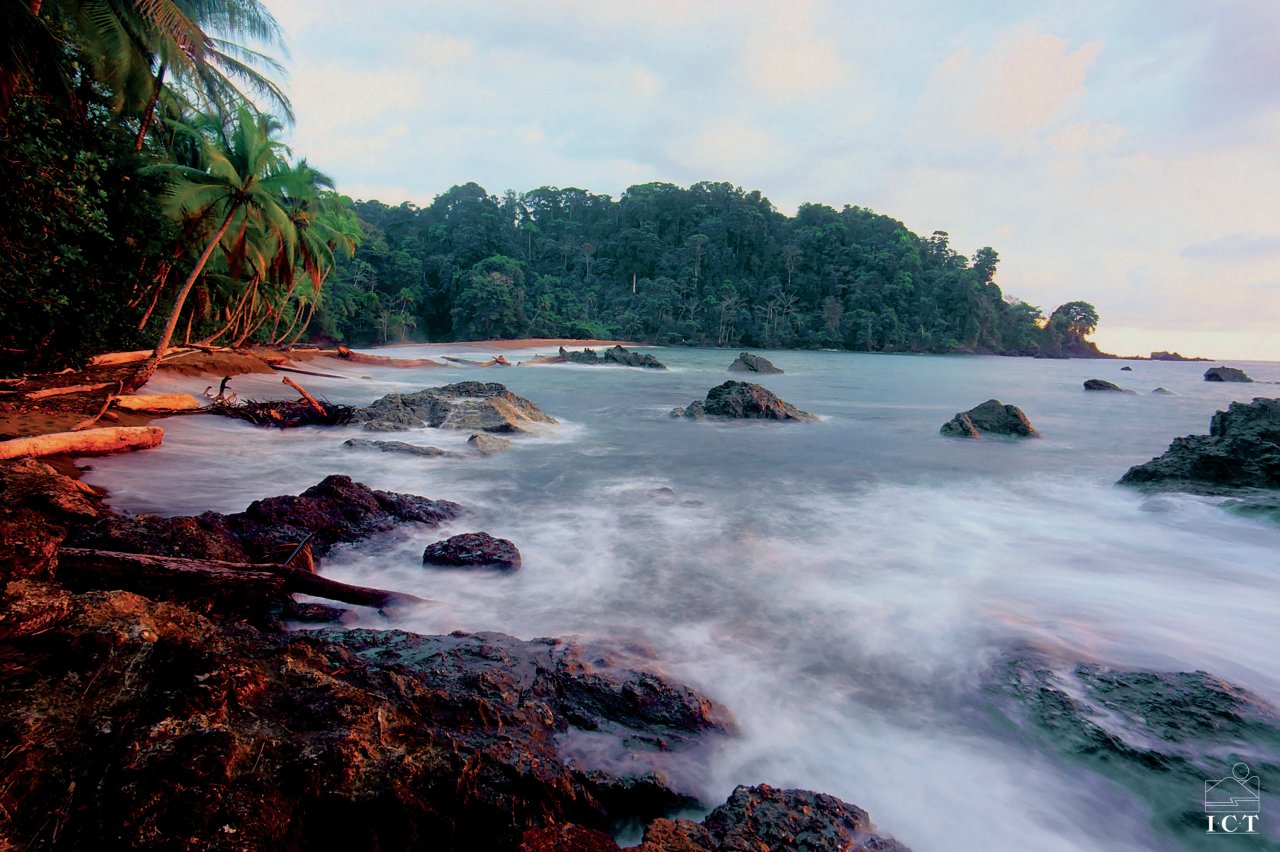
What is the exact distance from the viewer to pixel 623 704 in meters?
2.86

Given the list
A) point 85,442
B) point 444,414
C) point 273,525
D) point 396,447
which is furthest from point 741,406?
point 85,442

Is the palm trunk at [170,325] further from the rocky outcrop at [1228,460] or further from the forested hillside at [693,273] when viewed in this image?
the forested hillside at [693,273]

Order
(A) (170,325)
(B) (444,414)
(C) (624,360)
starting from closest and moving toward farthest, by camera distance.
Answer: (B) (444,414) → (A) (170,325) → (C) (624,360)

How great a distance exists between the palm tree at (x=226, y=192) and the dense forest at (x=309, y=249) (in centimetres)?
7

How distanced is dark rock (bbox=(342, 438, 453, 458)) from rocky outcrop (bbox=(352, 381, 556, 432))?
152cm

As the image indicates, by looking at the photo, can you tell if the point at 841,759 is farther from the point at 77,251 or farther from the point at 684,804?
the point at 77,251

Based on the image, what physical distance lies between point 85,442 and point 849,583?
825cm

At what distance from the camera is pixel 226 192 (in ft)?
46.3

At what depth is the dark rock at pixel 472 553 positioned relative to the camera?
15.2 ft

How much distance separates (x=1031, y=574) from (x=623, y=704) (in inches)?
174

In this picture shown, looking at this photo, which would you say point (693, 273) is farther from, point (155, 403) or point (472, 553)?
point (472, 553)

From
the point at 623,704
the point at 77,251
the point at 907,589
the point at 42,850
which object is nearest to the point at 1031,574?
the point at 907,589

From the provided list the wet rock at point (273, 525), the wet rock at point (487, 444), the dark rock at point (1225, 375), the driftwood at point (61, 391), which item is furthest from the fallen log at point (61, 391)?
the dark rock at point (1225, 375)

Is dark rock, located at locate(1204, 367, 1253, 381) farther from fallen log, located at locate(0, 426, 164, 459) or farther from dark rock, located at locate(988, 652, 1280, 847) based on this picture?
fallen log, located at locate(0, 426, 164, 459)
